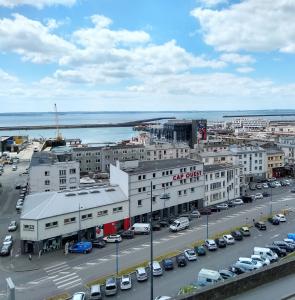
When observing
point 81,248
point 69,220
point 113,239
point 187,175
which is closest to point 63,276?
point 81,248

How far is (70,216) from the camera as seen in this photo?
25375 mm

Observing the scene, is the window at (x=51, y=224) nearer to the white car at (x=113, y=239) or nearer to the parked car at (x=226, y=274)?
the white car at (x=113, y=239)

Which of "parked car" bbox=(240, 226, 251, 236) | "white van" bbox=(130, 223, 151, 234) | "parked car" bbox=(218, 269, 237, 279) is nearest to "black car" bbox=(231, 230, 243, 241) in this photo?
"parked car" bbox=(240, 226, 251, 236)

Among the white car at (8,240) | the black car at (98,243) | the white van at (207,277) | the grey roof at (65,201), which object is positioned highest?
the grey roof at (65,201)

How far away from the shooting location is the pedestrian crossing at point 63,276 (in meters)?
19.3

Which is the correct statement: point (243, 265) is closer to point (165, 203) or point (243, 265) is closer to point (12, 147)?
point (165, 203)

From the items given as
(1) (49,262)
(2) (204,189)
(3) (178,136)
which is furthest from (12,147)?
(1) (49,262)

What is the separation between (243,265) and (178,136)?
171 ft

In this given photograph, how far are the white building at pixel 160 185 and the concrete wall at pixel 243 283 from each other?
17632 millimetres

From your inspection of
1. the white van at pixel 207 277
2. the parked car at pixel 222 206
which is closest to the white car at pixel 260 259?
the white van at pixel 207 277

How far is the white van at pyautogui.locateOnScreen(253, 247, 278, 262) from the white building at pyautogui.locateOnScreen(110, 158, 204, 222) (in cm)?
836

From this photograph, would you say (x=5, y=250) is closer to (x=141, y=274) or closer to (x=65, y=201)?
(x=65, y=201)

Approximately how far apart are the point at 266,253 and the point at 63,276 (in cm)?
1120

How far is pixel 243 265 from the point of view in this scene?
64.7ft
